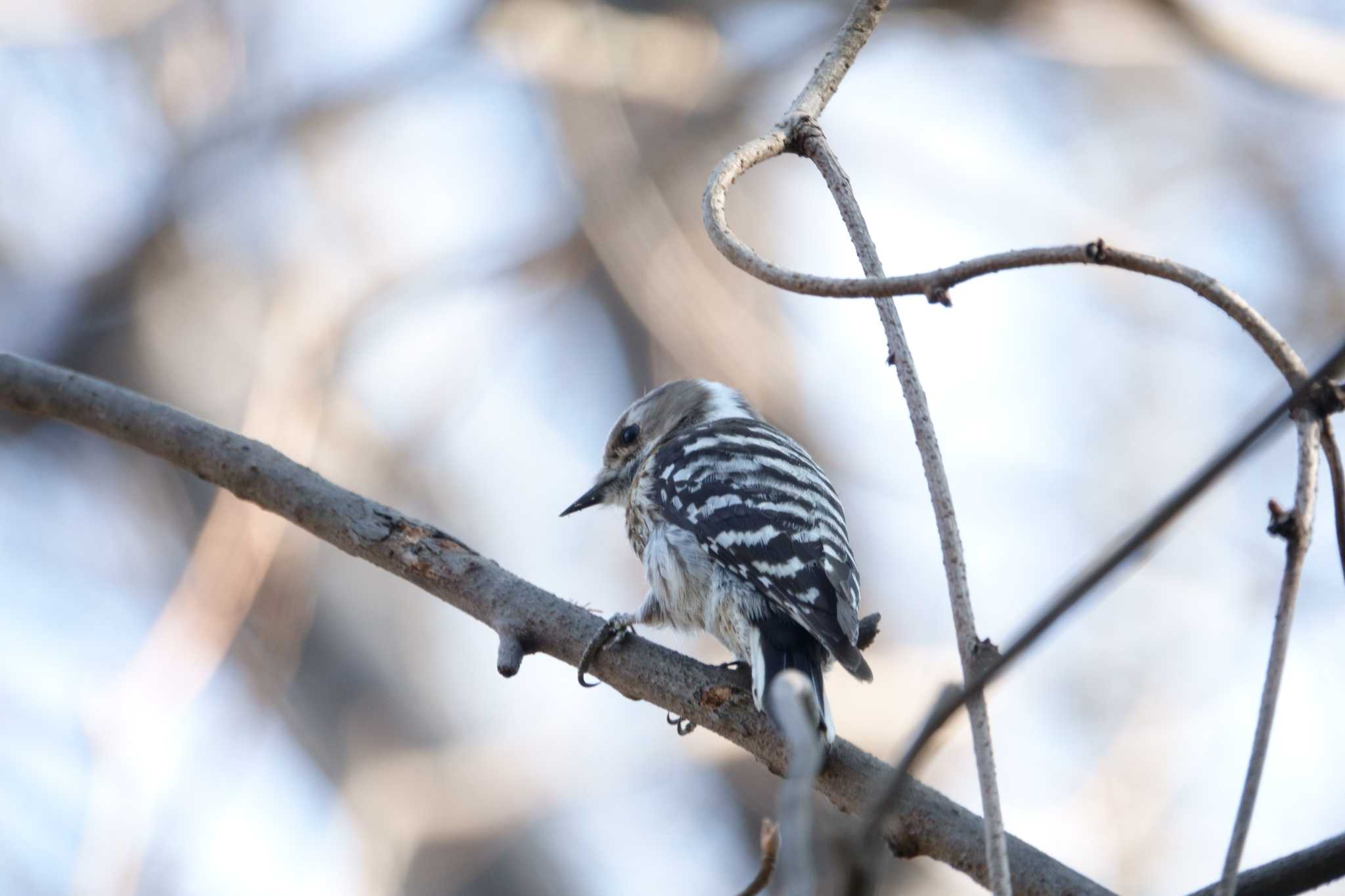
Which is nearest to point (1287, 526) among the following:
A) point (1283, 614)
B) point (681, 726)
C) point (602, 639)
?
point (1283, 614)

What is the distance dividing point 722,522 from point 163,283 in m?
3.90

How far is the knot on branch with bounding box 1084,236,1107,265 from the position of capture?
1356 mm

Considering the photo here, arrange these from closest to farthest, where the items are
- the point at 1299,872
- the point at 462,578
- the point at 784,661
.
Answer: the point at 1299,872
the point at 462,578
the point at 784,661

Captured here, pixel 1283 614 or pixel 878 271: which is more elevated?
pixel 878 271

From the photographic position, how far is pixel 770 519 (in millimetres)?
3051

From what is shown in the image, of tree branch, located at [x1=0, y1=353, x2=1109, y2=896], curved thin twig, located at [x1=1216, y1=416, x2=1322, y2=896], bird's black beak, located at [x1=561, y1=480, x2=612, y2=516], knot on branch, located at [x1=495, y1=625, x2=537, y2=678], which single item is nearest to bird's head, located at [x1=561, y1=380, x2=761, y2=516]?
bird's black beak, located at [x1=561, y1=480, x2=612, y2=516]

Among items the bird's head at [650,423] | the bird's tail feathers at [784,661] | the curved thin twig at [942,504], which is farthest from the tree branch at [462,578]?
the bird's head at [650,423]

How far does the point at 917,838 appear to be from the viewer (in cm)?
196

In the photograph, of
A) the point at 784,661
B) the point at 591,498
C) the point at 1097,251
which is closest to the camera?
the point at 1097,251

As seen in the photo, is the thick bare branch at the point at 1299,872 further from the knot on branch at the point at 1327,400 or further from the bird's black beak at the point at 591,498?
the bird's black beak at the point at 591,498

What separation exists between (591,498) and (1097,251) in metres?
2.89

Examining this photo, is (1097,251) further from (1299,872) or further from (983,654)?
(1299,872)

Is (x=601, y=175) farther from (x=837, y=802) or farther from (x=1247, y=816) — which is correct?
(x=1247, y=816)

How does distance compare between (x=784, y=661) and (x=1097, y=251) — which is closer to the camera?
(x=1097, y=251)
